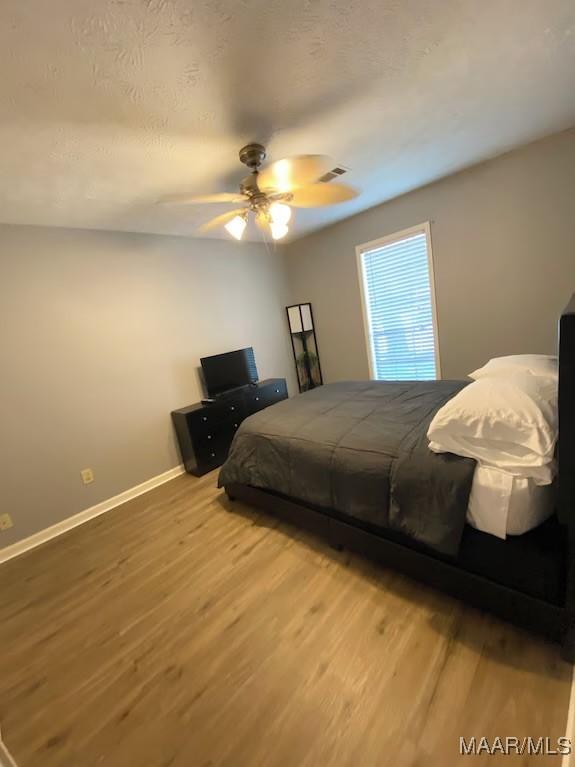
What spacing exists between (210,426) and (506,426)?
2.74 metres

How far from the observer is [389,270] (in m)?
3.80

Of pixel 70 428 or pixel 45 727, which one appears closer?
pixel 45 727

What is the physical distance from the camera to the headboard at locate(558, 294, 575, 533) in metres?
1.03

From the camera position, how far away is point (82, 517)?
2.86 meters

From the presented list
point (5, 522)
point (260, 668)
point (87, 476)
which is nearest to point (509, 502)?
point (260, 668)

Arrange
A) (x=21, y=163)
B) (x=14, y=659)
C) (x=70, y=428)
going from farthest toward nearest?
(x=70, y=428), (x=21, y=163), (x=14, y=659)

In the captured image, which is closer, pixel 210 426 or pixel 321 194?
pixel 321 194

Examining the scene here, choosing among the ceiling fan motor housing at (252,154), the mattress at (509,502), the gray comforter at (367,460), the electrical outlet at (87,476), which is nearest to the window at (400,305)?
the gray comforter at (367,460)

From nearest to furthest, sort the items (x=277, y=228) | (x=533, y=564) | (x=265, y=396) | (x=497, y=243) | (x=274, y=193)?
(x=533, y=564)
(x=274, y=193)
(x=277, y=228)
(x=497, y=243)
(x=265, y=396)

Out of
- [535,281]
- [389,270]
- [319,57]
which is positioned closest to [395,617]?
[319,57]

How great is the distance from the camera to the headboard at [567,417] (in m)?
1.03

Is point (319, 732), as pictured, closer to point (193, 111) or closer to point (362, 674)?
point (362, 674)

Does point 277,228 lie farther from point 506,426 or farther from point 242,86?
point 506,426

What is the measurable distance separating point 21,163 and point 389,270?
333 cm
